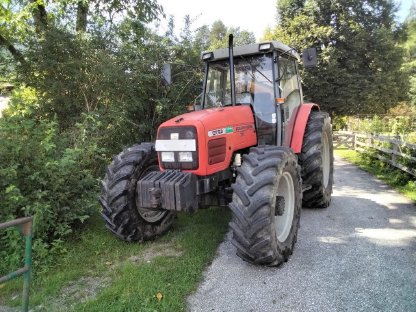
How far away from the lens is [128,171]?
4.16m

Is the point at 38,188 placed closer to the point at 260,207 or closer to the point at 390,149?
the point at 260,207

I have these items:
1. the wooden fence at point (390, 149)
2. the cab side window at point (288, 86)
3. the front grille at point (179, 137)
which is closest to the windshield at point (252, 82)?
the cab side window at point (288, 86)

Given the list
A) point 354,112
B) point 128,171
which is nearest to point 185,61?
point 128,171

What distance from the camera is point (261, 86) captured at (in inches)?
189

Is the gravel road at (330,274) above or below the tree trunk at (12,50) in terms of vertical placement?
below

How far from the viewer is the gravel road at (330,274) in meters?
3.11

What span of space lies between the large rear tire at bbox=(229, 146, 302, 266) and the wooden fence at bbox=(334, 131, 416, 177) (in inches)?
189

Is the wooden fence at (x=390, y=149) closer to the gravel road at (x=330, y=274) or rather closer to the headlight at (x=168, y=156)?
the gravel road at (x=330, y=274)

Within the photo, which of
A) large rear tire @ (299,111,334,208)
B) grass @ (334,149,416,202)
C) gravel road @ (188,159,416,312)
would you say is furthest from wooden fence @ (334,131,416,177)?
large rear tire @ (299,111,334,208)

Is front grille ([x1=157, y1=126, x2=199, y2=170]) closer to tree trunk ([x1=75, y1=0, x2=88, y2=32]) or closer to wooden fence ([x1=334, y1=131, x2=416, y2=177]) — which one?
wooden fence ([x1=334, y1=131, x2=416, y2=177])

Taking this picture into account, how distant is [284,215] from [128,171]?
181cm

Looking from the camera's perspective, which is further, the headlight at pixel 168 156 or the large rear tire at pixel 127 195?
the large rear tire at pixel 127 195

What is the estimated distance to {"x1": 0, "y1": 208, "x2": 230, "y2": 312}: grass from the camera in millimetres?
3158

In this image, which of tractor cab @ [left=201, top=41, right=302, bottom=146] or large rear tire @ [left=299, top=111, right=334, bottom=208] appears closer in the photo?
tractor cab @ [left=201, top=41, right=302, bottom=146]
